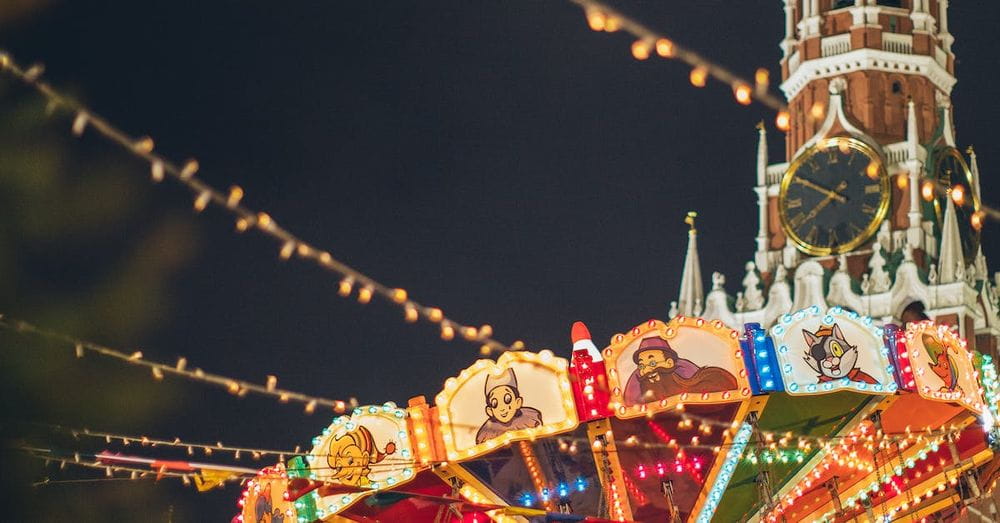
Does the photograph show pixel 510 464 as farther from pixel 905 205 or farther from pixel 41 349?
pixel 905 205

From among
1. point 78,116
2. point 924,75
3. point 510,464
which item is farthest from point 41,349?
point 924,75

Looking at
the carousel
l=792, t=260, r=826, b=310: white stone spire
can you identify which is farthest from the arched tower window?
the carousel

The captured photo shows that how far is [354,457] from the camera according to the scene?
24.7m

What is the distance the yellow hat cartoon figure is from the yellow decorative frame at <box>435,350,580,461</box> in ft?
3.49

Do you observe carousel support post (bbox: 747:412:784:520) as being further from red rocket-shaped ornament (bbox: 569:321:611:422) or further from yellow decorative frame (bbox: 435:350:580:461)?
yellow decorative frame (bbox: 435:350:580:461)

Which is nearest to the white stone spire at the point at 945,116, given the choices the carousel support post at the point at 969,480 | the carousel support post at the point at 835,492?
the carousel support post at the point at 969,480

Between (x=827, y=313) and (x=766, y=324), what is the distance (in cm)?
2420

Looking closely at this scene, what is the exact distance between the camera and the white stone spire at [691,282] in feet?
164

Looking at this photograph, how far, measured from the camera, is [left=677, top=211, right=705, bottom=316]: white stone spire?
50.1 meters

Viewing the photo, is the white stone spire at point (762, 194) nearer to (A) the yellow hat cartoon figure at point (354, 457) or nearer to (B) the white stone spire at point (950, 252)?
(B) the white stone spire at point (950, 252)

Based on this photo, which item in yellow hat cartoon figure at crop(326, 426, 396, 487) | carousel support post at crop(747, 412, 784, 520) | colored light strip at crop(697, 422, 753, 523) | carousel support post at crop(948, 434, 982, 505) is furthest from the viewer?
carousel support post at crop(948, 434, 982, 505)

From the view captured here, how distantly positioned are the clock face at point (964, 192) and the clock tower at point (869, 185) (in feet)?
0.14

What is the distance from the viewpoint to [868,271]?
47656mm

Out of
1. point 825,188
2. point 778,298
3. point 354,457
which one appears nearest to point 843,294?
point 778,298
